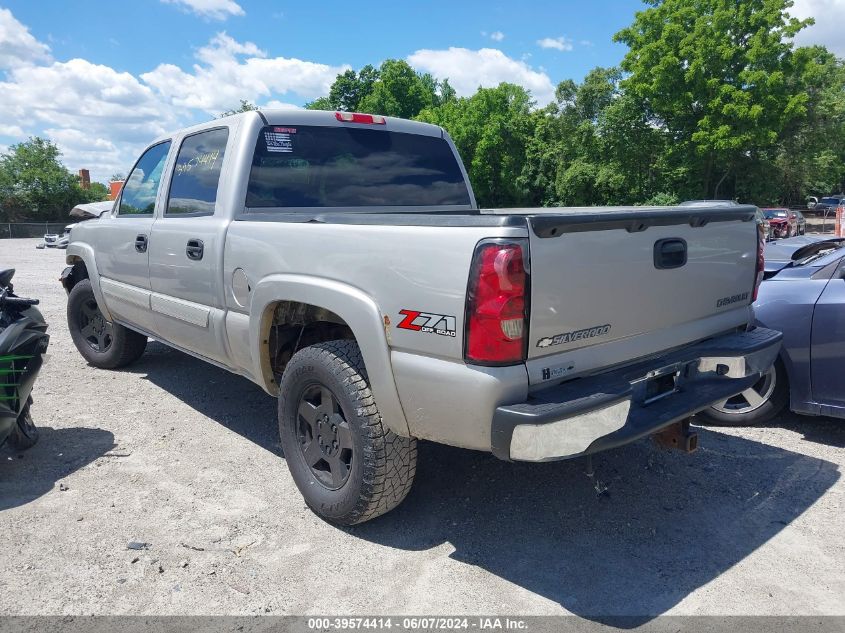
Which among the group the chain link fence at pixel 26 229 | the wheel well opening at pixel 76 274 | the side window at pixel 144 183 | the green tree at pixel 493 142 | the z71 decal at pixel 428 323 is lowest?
the chain link fence at pixel 26 229

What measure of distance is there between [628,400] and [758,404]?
2443 millimetres

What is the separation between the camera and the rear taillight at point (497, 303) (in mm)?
2359

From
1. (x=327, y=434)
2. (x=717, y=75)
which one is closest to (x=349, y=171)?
(x=327, y=434)

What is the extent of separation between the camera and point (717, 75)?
3067 centimetres

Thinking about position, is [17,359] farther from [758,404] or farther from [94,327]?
[758,404]

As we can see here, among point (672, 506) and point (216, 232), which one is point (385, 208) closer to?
point (216, 232)

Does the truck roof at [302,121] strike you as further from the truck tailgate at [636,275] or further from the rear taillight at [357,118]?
the truck tailgate at [636,275]

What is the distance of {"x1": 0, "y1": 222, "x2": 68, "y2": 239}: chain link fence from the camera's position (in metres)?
41.4

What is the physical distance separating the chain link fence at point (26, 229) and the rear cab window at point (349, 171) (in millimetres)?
44379

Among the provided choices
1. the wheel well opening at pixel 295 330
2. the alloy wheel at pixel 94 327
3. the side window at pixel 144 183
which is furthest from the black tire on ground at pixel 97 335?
the wheel well opening at pixel 295 330

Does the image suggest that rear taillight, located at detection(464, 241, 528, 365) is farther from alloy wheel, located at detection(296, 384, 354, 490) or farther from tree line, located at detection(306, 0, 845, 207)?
tree line, located at detection(306, 0, 845, 207)

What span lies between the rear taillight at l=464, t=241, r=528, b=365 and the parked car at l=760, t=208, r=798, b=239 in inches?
1006

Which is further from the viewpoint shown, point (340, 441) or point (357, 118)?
point (357, 118)

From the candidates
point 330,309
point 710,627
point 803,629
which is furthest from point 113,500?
point 803,629
